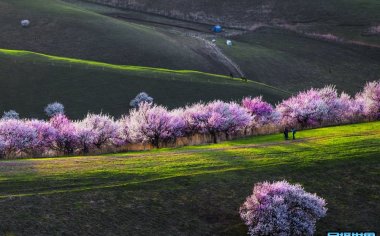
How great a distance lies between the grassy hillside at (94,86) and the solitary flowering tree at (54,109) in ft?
3.05

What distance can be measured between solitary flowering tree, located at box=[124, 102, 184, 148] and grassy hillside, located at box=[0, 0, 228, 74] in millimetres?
47506

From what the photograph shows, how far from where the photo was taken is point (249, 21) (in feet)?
527

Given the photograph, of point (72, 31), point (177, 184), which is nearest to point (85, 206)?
point (177, 184)

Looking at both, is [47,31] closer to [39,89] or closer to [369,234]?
[39,89]

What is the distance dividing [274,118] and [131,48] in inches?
2124

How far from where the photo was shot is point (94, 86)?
273 ft

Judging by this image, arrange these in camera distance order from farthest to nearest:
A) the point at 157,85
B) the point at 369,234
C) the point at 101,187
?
the point at 157,85, the point at 101,187, the point at 369,234

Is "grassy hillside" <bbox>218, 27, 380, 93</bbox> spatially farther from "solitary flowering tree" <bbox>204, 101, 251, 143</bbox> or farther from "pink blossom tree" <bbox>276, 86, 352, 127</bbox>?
"solitary flowering tree" <bbox>204, 101, 251, 143</bbox>

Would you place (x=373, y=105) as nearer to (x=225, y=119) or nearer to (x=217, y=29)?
(x=225, y=119)

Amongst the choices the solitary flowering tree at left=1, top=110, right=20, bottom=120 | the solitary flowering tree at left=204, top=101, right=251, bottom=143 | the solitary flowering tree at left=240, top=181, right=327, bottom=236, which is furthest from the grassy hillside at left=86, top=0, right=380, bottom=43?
the solitary flowering tree at left=240, top=181, right=327, bottom=236

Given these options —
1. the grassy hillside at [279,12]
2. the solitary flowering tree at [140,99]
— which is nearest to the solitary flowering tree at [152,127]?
the solitary flowering tree at [140,99]

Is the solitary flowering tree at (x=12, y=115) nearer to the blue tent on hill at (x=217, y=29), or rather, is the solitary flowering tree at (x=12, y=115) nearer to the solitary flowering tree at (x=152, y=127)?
the solitary flowering tree at (x=152, y=127)

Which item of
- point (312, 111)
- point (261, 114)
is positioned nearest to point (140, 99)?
point (261, 114)

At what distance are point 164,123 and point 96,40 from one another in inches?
2591
